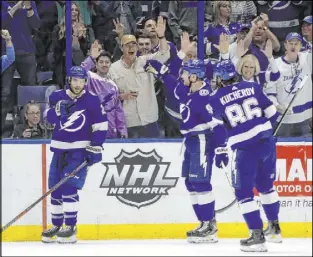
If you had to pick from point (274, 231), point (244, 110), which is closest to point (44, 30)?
point (244, 110)

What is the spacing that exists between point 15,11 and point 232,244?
106 inches

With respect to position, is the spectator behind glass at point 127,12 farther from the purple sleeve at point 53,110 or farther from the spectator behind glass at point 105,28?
the purple sleeve at point 53,110

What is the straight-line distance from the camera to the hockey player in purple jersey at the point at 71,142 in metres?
9.90

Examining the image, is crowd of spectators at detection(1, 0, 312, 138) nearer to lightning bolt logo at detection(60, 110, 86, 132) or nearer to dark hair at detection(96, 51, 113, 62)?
dark hair at detection(96, 51, 113, 62)

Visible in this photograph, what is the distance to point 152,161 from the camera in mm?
10398

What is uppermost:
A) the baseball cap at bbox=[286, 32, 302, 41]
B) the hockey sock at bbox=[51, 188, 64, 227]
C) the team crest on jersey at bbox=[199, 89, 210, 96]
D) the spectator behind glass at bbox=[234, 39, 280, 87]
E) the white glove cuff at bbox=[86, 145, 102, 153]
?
the baseball cap at bbox=[286, 32, 302, 41]

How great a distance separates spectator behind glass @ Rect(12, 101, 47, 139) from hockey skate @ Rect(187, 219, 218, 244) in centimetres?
150

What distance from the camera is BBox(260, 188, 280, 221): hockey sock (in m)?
9.86

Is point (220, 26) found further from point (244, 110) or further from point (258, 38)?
point (244, 110)

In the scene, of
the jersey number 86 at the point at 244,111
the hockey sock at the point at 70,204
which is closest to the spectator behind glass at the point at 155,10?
the jersey number 86 at the point at 244,111

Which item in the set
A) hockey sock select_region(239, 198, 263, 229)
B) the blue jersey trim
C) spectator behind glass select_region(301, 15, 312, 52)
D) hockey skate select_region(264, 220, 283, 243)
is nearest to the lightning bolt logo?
the blue jersey trim

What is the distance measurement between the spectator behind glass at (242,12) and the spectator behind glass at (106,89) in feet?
3.99

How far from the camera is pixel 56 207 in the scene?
10102mm

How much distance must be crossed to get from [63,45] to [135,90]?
713 mm
